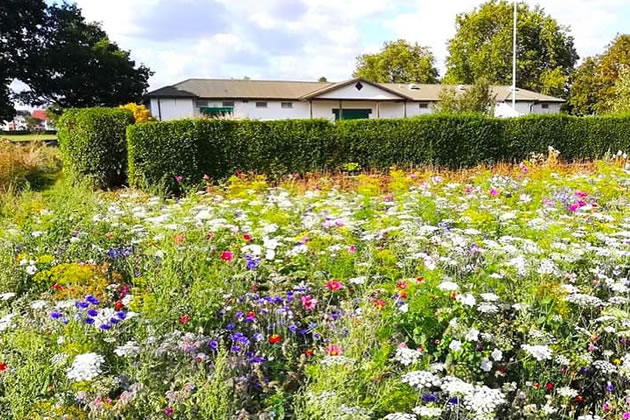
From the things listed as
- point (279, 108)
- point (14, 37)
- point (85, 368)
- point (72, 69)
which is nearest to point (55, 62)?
point (72, 69)

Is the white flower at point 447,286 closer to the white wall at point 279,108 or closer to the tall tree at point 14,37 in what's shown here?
the white wall at point 279,108

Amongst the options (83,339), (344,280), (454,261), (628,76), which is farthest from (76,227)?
(628,76)

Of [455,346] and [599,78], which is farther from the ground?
[599,78]

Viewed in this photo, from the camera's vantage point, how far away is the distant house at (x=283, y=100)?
27.5m

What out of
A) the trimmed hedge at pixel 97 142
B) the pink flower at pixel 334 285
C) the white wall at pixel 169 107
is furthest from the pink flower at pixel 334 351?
the white wall at pixel 169 107

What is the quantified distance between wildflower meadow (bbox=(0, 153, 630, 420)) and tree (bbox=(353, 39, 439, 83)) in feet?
148

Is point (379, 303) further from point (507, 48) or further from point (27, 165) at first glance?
point (507, 48)

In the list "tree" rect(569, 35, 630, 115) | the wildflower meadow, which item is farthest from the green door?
the wildflower meadow

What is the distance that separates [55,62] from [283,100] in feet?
41.5

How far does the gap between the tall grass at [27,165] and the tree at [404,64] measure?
37767mm

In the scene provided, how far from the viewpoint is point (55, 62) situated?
26.0 m

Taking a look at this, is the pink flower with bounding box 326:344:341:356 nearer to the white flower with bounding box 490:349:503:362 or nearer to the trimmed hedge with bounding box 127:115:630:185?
the white flower with bounding box 490:349:503:362

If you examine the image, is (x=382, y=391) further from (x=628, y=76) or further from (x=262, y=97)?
→ (x=262, y=97)

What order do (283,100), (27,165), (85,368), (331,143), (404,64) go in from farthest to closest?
1. (404,64)
2. (283,100)
3. (27,165)
4. (331,143)
5. (85,368)
